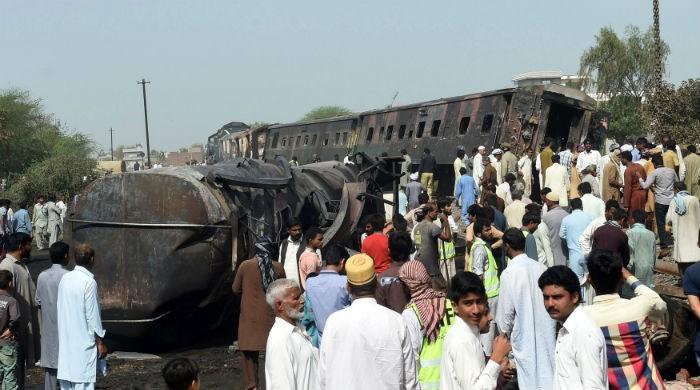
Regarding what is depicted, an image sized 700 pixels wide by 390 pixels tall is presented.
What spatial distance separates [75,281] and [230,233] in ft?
12.8

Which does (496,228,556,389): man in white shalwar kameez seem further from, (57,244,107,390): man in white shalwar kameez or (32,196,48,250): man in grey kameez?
(32,196,48,250): man in grey kameez

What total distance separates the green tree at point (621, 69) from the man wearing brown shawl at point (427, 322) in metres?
48.3

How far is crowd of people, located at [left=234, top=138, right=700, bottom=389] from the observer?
5035 mm

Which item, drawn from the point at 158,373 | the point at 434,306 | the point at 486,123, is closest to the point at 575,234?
the point at 434,306

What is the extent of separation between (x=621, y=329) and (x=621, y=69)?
166ft

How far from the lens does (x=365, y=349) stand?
5.03 meters

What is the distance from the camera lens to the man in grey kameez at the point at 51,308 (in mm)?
8117

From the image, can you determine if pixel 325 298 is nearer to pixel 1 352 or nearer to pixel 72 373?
pixel 72 373

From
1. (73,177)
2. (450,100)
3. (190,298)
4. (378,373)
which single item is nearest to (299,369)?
(378,373)

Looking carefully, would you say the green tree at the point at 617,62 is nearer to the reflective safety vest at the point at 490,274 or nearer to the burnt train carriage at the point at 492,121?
the burnt train carriage at the point at 492,121

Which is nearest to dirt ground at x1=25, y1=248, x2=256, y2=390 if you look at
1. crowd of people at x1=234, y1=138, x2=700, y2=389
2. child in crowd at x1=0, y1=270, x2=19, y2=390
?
crowd of people at x1=234, y1=138, x2=700, y2=389

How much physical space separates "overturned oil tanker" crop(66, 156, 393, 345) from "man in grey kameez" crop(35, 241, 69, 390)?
2.99 meters

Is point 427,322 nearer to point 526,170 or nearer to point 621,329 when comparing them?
A: point 621,329

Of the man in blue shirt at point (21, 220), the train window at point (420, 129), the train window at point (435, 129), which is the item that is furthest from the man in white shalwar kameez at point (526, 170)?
the man in blue shirt at point (21, 220)
